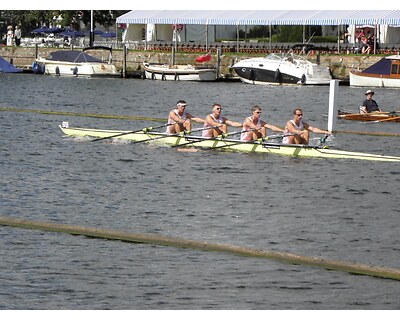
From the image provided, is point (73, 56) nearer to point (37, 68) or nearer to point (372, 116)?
point (37, 68)

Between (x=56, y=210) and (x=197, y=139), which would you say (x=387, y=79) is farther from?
(x=56, y=210)

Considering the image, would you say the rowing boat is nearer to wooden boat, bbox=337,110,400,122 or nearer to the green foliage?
wooden boat, bbox=337,110,400,122

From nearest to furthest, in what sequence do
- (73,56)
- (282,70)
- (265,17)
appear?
(282,70), (265,17), (73,56)

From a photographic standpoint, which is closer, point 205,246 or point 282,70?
point 205,246

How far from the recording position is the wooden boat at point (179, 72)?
77.2 m

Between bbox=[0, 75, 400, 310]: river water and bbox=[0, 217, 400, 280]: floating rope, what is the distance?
0.65 feet

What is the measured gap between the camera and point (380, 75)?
69.8 meters

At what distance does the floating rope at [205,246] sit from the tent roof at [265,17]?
172 feet

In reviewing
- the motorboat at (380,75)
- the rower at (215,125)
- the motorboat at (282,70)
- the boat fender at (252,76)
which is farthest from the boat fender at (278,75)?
the rower at (215,125)

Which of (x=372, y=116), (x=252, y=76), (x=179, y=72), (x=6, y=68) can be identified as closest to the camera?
(x=372, y=116)

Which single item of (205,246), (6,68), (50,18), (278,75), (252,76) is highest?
(50,18)

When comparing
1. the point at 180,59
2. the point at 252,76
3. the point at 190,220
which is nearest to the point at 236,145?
the point at 190,220

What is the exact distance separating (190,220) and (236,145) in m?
10.4

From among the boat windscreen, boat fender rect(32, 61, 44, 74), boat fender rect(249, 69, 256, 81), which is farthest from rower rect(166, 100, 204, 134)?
boat fender rect(32, 61, 44, 74)
